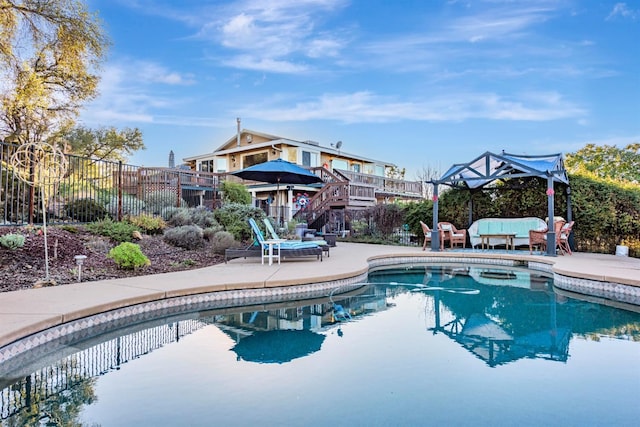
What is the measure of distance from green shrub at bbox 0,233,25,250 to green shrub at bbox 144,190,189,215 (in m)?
4.90

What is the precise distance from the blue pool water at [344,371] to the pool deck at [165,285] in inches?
13.3

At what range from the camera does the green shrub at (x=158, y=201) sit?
11.5m

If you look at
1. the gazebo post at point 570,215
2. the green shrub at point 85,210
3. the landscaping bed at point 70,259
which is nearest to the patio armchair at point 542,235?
the gazebo post at point 570,215

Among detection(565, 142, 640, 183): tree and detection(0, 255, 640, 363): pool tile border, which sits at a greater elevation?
detection(565, 142, 640, 183): tree

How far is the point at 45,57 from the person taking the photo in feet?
40.6

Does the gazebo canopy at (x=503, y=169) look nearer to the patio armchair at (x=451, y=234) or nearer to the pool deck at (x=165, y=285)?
the patio armchair at (x=451, y=234)

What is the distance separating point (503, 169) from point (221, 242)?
8.64 metres

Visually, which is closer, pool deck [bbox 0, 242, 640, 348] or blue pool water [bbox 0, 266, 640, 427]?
blue pool water [bbox 0, 266, 640, 427]

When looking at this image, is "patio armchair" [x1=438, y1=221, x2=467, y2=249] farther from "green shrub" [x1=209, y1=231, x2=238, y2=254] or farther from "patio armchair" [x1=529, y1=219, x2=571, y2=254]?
"green shrub" [x1=209, y1=231, x2=238, y2=254]

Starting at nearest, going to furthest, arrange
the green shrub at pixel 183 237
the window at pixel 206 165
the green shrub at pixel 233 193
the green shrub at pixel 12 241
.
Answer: the green shrub at pixel 12 241 → the green shrub at pixel 183 237 → the green shrub at pixel 233 193 → the window at pixel 206 165

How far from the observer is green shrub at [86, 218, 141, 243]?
833 cm

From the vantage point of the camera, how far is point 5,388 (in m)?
2.86

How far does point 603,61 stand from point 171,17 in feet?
46.3

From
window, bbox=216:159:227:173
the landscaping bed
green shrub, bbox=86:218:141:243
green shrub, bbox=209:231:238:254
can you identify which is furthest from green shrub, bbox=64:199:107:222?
window, bbox=216:159:227:173
